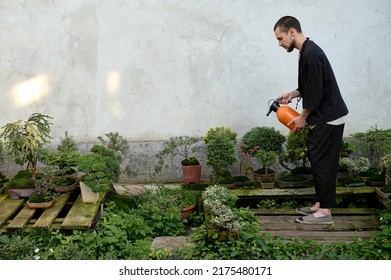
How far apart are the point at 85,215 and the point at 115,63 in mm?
2941

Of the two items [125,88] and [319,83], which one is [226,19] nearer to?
[125,88]

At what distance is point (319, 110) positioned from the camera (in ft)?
18.3

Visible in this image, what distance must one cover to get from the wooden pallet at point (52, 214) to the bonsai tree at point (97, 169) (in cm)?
27

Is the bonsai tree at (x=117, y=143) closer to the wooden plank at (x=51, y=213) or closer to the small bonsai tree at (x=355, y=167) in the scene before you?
the wooden plank at (x=51, y=213)

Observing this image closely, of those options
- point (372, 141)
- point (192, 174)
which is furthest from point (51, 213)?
point (372, 141)

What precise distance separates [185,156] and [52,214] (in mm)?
2491

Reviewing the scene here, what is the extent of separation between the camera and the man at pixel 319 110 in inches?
213

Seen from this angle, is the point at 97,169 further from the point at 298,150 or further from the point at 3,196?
the point at 298,150

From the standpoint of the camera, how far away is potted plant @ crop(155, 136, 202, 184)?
7375 millimetres

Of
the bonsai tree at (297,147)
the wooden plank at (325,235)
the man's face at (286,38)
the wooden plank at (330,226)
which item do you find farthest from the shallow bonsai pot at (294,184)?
the man's face at (286,38)

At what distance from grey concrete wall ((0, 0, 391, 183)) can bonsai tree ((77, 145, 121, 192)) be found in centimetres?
149

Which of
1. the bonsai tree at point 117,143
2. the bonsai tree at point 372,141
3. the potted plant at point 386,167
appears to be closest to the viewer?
the potted plant at point 386,167

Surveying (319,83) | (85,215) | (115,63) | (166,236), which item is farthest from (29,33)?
(319,83)

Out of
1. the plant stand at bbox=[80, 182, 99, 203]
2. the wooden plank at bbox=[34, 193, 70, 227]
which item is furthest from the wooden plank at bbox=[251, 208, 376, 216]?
the wooden plank at bbox=[34, 193, 70, 227]
